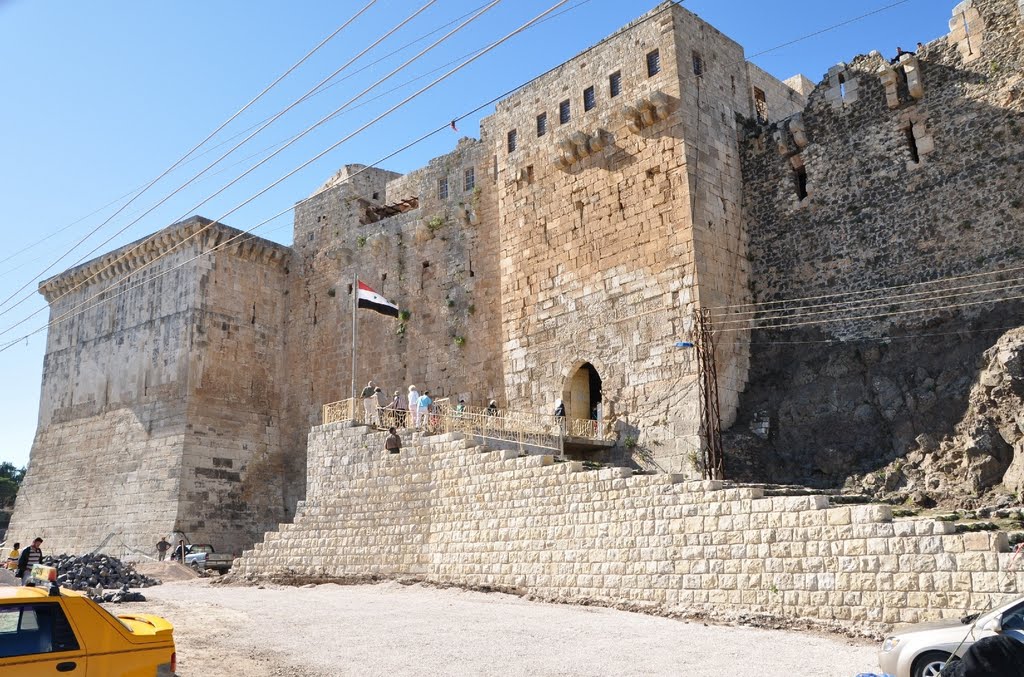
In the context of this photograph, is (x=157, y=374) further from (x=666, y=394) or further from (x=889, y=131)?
(x=889, y=131)

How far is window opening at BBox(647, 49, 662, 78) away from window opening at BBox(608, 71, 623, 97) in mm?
661

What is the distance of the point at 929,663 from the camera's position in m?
6.19

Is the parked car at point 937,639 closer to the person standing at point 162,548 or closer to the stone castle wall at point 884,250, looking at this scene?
the stone castle wall at point 884,250

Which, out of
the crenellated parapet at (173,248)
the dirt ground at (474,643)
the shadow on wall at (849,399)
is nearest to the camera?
the dirt ground at (474,643)

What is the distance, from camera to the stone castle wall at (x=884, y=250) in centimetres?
1363

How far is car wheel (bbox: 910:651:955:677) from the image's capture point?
6.16 meters

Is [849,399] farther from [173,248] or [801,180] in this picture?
[173,248]

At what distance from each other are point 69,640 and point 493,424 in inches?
460

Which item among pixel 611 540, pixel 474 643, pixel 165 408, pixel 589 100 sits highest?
pixel 589 100

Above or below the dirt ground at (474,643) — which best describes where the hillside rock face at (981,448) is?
above

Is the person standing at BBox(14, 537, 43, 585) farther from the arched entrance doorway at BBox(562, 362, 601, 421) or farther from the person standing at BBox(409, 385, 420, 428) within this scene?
the arched entrance doorway at BBox(562, 362, 601, 421)

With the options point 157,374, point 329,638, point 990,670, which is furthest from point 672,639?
point 157,374

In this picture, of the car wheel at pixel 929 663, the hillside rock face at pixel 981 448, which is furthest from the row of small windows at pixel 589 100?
the car wheel at pixel 929 663

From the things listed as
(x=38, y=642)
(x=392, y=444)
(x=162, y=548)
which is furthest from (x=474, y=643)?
(x=162, y=548)
